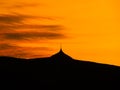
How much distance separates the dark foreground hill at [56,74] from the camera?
78.3 m

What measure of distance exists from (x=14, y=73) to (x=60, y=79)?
4236 millimetres

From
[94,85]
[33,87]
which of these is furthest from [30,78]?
[94,85]

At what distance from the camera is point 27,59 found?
261 feet

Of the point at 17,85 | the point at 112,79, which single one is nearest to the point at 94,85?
the point at 112,79

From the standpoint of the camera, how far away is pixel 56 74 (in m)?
79.6

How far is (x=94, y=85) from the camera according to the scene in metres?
80.2

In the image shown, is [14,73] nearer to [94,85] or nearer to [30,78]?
[30,78]

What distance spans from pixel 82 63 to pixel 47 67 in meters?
3.18

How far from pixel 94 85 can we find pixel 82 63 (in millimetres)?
2242

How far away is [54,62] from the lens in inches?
3174

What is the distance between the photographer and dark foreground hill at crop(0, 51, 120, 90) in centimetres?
7831

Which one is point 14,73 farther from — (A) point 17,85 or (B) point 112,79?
(B) point 112,79

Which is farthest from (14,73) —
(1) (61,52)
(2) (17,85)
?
(1) (61,52)

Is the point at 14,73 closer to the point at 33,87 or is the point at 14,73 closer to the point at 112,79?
the point at 33,87
